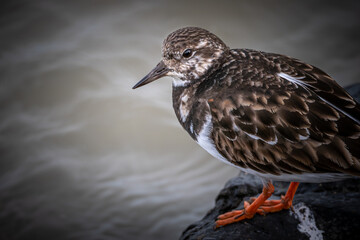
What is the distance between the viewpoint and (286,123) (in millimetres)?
2514

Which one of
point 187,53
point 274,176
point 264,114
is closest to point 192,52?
→ point 187,53

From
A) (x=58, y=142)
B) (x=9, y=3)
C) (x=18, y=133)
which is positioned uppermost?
(x=9, y=3)

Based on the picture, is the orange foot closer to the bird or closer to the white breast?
the bird

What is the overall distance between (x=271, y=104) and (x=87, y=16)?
7.22 metres

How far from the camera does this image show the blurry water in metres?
4.95

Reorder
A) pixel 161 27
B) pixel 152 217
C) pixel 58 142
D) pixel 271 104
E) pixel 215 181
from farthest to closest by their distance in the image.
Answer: pixel 161 27
pixel 58 142
pixel 215 181
pixel 152 217
pixel 271 104

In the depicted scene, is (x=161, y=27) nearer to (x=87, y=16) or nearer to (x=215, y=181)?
(x=87, y=16)

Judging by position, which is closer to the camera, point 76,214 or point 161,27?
point 76,214

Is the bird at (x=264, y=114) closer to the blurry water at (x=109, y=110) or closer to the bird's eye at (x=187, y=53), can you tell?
the bird's eye at (x=187, y=53)

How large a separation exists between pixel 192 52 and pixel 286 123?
1194mm

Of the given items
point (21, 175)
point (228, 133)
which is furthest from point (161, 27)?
point (228, 133)

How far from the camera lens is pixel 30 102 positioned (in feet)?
22.2

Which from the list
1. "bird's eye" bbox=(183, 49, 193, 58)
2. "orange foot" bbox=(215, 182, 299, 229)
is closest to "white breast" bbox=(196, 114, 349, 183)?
"orange foot" bbox=(215, 182, 299, 229)

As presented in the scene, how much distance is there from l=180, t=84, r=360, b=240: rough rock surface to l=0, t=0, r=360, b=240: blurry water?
1620 mm
